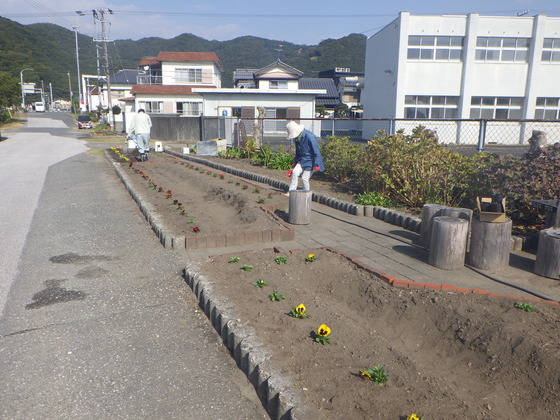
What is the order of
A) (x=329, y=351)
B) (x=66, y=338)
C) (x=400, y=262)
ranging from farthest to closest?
(x=400, y=262), (x=66, y=338), (x=329, y=351)

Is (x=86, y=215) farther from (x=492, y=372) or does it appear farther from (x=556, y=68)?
(x=556, y=68)

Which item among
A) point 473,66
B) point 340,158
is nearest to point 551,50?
point 473,66

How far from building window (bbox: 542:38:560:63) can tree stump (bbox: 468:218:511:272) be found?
30.9m

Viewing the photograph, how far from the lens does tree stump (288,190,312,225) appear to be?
7.03 metres

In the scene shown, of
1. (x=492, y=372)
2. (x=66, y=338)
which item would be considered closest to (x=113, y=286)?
(x=66, y=338)

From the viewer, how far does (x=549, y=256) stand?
4.65m

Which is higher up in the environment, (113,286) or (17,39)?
(17,39)

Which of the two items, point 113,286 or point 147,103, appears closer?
point 113,286

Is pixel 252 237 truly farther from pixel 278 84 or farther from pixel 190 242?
pixel 278 84

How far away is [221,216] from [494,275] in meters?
4.42

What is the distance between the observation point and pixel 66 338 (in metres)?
3.89

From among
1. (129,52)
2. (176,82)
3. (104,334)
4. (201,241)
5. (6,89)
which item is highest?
(129,52)

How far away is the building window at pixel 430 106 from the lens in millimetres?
30406

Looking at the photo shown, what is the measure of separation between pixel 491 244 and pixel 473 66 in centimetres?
2873
